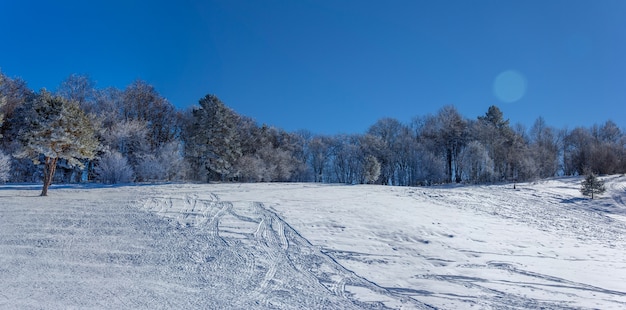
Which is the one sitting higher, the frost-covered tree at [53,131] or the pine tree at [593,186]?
the frost-covered tree at [53,131]

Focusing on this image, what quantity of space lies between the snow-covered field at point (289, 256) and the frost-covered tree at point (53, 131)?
8.84 ft

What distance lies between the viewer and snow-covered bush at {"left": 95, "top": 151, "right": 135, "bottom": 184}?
27484 millimetres

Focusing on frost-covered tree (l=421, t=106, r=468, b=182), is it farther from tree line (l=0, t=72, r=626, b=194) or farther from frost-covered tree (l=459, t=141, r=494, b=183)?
frost-covered tree (l=459, t=141, r=494, b=183)

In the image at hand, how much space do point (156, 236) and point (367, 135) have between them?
42.2 metres

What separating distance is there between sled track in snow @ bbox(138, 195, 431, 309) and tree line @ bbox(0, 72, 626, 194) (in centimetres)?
1142

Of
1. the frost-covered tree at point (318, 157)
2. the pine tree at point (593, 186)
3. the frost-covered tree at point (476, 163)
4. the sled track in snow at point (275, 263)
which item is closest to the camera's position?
the sled track in snow at point (275, 263)

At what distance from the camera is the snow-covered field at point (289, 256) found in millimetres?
5969

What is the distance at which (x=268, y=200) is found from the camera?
54.5 feet

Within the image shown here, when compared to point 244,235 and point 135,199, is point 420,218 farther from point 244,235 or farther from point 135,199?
point 135,199

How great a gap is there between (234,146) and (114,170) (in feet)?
36.4

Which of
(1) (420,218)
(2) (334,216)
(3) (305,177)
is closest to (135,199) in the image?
(2) (334,216)

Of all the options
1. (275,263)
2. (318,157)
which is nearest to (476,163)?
(318,157)

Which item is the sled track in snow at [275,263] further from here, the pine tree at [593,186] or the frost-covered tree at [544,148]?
the frost-covered tree at [544,148]

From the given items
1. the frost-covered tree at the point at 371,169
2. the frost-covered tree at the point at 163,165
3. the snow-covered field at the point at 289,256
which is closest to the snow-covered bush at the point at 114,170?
the frost-covered tree at the point at 163,165
